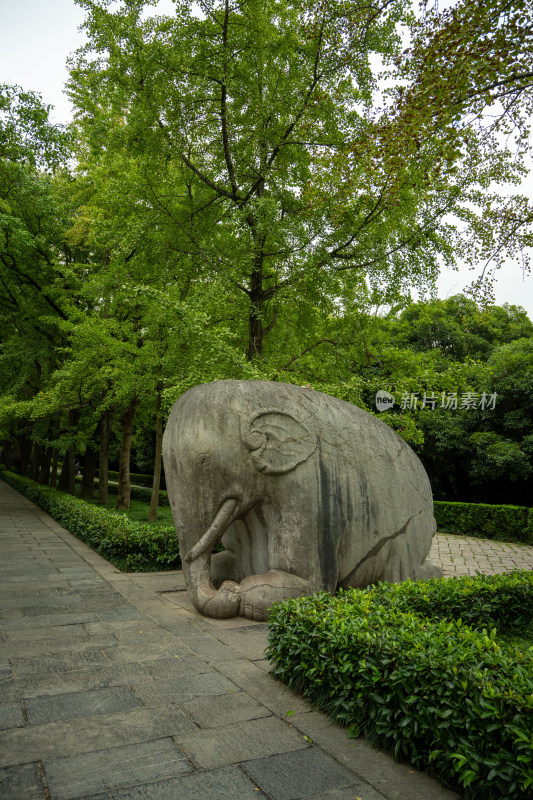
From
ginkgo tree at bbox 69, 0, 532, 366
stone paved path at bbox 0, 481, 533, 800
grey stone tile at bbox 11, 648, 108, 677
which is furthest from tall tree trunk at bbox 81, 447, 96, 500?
grey stone tile at bbox 11, 648, 108, 677

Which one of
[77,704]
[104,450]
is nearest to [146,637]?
[77,704]

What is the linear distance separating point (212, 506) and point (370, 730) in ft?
8.53

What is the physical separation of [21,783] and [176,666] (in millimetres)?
1623

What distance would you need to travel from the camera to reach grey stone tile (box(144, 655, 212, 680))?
13.0ft

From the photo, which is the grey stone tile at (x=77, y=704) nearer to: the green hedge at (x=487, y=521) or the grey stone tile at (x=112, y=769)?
the grey stone tile at (x=112, y=769)

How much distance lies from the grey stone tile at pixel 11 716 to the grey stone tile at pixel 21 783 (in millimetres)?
473

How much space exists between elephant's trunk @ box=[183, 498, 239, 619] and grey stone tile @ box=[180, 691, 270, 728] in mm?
1589

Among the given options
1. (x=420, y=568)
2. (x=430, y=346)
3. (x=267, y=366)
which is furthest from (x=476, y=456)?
(x=420, y=568)

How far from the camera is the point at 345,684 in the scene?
10.9 feet

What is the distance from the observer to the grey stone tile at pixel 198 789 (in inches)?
98.9

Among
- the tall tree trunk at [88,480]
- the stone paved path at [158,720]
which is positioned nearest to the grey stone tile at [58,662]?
the stone paved path at [158,720]

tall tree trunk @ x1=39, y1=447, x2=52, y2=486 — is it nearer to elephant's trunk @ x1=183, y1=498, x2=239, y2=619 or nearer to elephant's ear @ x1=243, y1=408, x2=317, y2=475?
elephant's trunk @ x1=183, y1=498, x2=239, y2=619

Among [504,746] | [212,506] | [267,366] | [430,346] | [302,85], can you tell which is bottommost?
[504,746]

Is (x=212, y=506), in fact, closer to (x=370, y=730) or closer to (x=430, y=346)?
(x=370, y=730)
